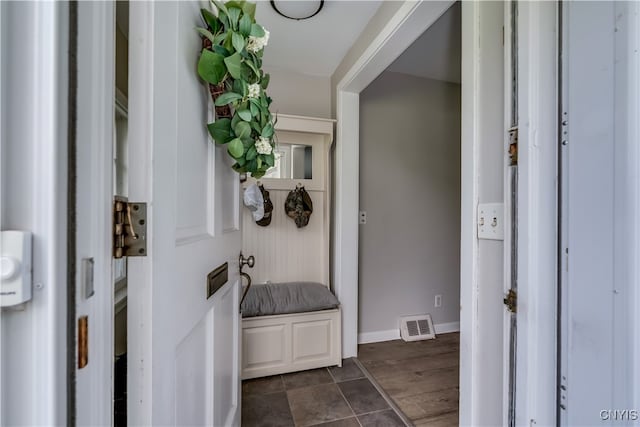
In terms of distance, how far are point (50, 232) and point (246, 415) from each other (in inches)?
67.7

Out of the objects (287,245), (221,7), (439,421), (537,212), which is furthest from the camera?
(287,245)

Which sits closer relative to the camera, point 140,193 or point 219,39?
point 140,193

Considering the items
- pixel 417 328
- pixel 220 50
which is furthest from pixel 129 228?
pixel 417 328

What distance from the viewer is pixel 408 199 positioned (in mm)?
2771

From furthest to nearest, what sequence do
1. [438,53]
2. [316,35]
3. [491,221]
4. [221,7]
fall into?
[438,53] → [316,35] → [491,221] → [221,7]

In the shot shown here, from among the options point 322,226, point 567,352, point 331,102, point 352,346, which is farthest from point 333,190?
point 567,352

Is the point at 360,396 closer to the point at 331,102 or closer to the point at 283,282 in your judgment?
the point at 283,282

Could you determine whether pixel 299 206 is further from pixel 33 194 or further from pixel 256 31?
pixel 33 194

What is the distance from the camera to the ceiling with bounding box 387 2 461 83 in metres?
1.98

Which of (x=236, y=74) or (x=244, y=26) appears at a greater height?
(x=244, y=26)

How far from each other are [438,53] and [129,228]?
2.64 meters

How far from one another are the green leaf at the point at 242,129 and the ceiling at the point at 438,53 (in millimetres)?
1829

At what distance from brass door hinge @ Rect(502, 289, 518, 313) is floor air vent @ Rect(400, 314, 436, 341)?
2090 mm

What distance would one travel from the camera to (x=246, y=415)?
5.34 feet
